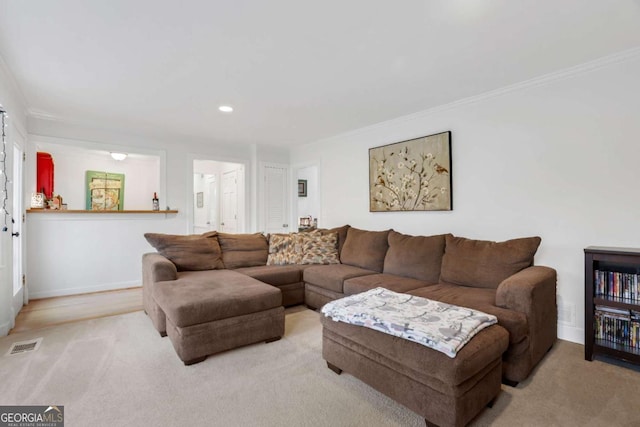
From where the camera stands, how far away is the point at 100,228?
4.30 metres

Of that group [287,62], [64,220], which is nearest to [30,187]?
[64,220]

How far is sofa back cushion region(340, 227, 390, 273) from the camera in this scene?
353 centimetres

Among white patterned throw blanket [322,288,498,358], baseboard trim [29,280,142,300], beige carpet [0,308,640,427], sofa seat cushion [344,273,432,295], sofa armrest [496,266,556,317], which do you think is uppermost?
sofa armrest [496,266,556,317]

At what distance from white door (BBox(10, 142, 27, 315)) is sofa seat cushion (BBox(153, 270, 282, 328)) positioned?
2.04 meters

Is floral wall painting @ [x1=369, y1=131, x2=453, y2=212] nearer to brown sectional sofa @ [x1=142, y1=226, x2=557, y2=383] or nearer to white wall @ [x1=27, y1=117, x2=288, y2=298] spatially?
brown sectional sofa @ [x1=142, y1=226, x2=557, y2=383]

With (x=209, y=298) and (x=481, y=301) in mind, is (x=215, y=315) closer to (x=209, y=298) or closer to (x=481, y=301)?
(x=209, y=298)

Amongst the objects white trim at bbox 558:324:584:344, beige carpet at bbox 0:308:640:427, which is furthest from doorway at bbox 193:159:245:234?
white trim at bbox 558:324:584:344

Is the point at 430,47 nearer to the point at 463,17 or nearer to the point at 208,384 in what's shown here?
the point at 463,17

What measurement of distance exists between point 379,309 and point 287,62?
6.66 feet

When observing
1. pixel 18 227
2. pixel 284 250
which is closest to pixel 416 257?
pixel 284 250

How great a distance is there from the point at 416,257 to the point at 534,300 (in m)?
1.19

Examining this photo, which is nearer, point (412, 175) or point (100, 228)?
point (412, 175)

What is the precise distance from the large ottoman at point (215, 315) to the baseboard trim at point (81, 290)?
224 cm

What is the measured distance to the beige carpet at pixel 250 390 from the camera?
64.1 inches
